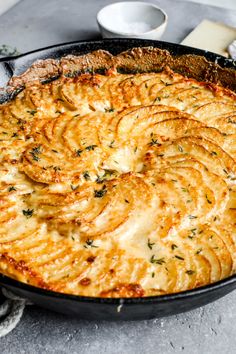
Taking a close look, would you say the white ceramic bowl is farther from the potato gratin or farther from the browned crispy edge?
the potato gratin

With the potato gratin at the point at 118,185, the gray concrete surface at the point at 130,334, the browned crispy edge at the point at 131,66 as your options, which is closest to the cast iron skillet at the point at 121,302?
the potato gratin at the point at 118,185

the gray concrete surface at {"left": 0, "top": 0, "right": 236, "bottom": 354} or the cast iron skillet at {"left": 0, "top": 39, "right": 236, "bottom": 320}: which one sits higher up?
the cast iron skillet at {"left": 0, "top": 39, "right": 236, "bottom": 320}

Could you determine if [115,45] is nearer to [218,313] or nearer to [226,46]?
[226,46]

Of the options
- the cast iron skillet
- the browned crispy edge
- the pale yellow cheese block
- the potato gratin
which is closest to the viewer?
the cast iron skillet

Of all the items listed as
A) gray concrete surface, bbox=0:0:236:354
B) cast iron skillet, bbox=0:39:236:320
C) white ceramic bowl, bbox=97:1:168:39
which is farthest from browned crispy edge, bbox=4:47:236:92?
cast iron skillet, bbox=0:39:236:320

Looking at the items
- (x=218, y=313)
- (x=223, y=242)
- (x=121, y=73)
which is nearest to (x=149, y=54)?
(x=121, y=73)

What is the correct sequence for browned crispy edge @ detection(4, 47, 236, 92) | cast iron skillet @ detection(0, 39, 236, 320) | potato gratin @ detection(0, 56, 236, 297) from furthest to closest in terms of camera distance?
browned crispy edge @ detection(4, 47, 236, 92) < potato gratin @ detection(0, 56, 236, 297) < cast iron skillet @ detection(0, 39, 236, 320)

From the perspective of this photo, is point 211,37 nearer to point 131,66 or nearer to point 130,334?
point 131,66
